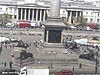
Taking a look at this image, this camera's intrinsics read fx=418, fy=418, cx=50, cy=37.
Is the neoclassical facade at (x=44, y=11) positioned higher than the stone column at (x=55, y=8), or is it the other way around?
the stone column at (x=55, y=8)

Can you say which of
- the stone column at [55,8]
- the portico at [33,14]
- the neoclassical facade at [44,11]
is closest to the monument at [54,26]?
the stone column at [55,8]

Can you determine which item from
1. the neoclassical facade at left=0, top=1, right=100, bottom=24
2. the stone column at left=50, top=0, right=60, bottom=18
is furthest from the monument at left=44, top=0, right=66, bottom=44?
the neoclassical facade at left=0, top=1, right=100, bottom=24

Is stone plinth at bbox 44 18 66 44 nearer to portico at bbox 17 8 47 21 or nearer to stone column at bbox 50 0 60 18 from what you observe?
stone column at bbox 50 0 60 18

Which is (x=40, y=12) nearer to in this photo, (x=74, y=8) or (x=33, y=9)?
(x=33, y=9)

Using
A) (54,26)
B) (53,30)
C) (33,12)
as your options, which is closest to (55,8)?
(54,26)

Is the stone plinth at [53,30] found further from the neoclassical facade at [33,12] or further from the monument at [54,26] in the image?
the neoclassical facade at [33,12]

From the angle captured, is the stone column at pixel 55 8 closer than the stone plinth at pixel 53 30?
Yes

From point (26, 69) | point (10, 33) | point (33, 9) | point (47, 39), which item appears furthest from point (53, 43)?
point (33, 9)

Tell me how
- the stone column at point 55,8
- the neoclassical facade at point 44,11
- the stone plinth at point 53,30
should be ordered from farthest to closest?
the neoclassical facade at point 44,11 → the stone plinth at point 53,30 → the stone column at point 55,8

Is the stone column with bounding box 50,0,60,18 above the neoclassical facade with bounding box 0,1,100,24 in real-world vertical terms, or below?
above
